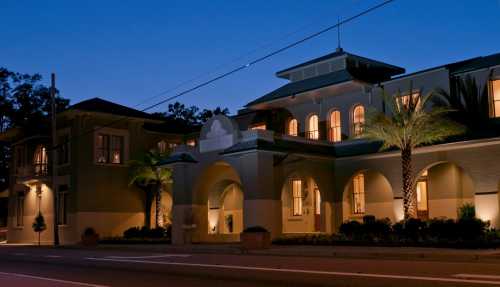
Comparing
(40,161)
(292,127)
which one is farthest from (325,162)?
(40,161)

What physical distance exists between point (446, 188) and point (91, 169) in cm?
2203

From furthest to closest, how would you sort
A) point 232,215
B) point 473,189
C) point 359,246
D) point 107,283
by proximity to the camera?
point 232,215 < point 473,189 < point 359,246 < point 107,283

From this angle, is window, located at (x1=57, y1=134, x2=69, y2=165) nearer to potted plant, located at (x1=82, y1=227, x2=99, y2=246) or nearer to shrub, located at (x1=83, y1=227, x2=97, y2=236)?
shrub, located at (x1=83, y1=227, x2=97, y2=236)

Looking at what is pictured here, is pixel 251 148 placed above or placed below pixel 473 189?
above

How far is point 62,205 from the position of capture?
1625 inches

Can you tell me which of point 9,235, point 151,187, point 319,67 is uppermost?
point 319,67

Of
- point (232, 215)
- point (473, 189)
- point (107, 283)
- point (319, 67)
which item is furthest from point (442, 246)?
point (232, 215)

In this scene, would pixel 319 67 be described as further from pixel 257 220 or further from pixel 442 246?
pixel 442 246

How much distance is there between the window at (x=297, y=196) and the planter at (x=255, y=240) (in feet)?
32.9

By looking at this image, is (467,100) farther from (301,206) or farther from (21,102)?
(21,102)

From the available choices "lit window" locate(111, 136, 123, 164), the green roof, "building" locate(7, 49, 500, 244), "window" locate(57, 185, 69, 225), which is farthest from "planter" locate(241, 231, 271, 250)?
"window" locate(57, 185, 69, 225)

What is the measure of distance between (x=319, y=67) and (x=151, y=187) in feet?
47.1

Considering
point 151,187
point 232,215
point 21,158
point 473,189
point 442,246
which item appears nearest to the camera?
point 442,246

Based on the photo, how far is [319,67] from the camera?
35.9 m
